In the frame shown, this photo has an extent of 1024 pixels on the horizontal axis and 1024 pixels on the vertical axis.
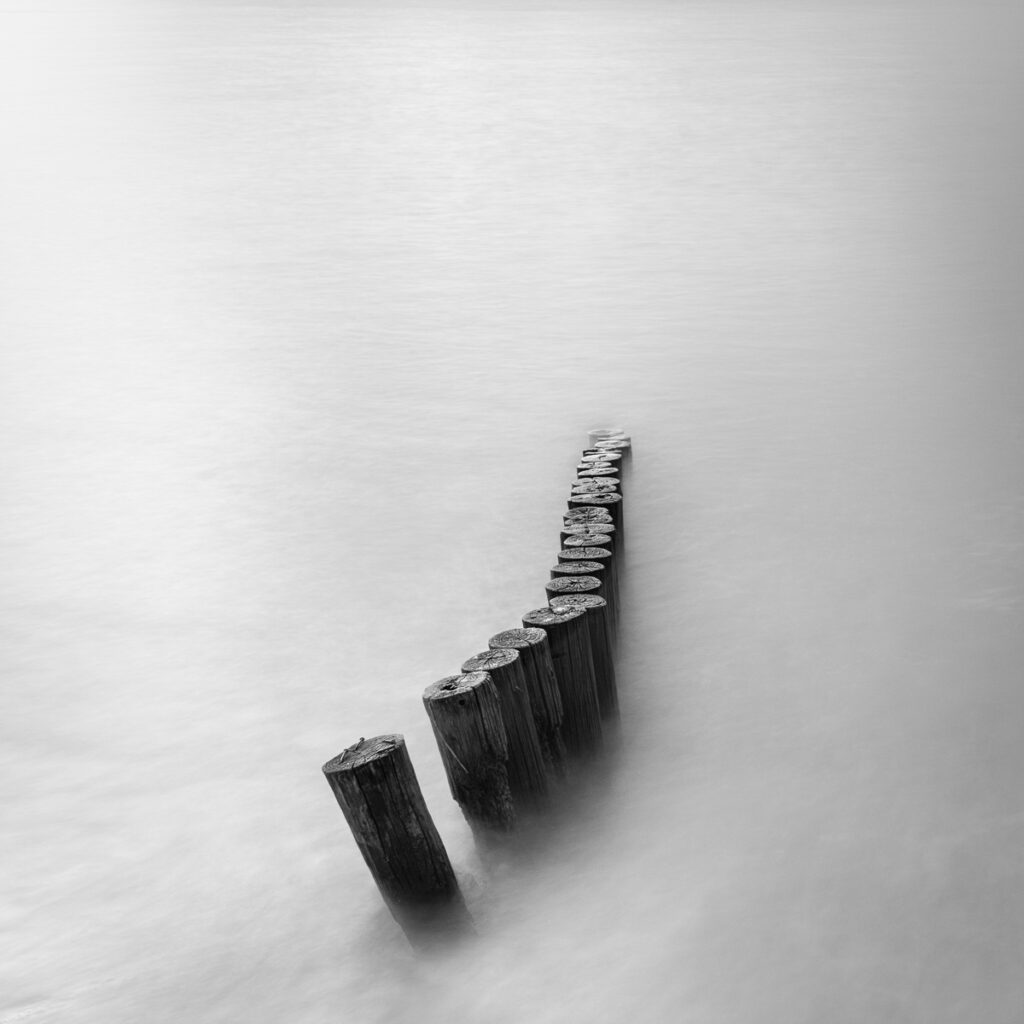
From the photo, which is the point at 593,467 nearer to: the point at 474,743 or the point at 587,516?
the point at 587,516

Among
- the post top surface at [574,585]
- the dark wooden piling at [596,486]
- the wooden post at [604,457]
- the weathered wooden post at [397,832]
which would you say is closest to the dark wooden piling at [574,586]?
the post top surface at [574,585]

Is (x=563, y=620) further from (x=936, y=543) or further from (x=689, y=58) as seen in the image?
(x=689, y=58)

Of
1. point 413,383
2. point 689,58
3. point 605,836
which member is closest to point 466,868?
point 605,836

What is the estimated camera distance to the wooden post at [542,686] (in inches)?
153

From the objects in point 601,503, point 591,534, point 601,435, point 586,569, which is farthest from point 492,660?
point 601,435

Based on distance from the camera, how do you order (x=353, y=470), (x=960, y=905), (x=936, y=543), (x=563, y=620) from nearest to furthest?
1. (x=960, y=905)
2. (x=563, y=620)
3. (x=936, y=543)
4. (x=353, y=470)

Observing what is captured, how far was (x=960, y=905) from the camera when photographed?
3.46m

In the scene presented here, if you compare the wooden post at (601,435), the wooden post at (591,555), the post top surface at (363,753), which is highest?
the wooden post at (601,435)

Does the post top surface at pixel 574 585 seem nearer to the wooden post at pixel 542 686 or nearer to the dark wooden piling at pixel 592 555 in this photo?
the dark wooden piling at pixel 592 555

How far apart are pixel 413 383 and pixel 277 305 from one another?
3.76m

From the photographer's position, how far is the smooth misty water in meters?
3.48

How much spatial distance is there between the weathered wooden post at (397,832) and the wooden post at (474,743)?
0.68ft

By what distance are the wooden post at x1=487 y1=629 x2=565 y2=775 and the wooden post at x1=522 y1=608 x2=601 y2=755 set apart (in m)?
0.05

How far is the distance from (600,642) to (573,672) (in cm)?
28
